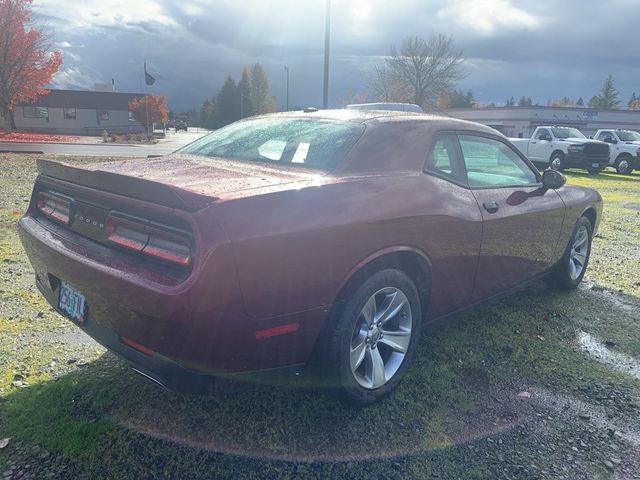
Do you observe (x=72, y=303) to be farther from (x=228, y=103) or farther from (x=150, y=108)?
(x=228, y=103)

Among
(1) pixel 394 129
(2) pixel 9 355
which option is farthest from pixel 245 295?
(2) pixel 9 355

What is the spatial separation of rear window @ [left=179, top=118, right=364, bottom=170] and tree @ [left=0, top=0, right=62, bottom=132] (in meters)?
35.6

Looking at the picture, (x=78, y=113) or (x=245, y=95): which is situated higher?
(x=245, y=95)

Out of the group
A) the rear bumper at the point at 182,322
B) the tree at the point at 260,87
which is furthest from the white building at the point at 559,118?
the rear bumper at the point at 182,322

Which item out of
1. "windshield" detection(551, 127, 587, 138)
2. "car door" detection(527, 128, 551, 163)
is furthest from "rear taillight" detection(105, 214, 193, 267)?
"windshield" detection(551, 127, 587, 138)

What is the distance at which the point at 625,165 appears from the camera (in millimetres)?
21312

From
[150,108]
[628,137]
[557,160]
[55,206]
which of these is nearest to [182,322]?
[55,206]

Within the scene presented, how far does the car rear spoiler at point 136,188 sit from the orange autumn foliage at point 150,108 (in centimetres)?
5977

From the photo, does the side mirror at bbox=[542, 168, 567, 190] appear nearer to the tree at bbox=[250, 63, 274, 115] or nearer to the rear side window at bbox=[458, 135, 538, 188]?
the rear side window at bbox=[458, 135, 538, 188]

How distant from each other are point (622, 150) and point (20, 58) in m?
36.6

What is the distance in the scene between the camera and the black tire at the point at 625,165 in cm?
2122

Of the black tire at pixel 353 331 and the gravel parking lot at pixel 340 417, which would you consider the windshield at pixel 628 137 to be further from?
the black tire at pixel 353 331

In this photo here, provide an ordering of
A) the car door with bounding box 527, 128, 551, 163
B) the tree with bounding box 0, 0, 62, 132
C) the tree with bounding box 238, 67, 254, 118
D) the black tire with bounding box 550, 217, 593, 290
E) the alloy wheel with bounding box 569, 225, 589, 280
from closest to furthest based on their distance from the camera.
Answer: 1. the black tire with bounding box 550, 217, 593, 290
2. the alloy wheel with bounding box 569, 225, 589, 280
3. the car door with bounding box 527, 128, 551, 163
4. the tree with bounding box 0, 0, 62, 132
5. the tree with bounding box 238, 67, 254, 118

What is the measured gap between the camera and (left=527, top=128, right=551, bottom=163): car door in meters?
20.9
